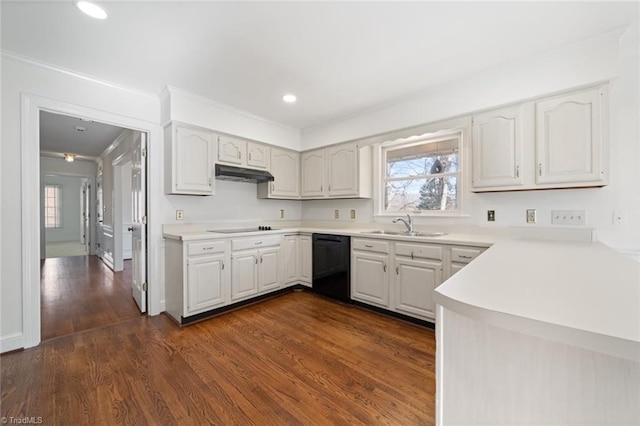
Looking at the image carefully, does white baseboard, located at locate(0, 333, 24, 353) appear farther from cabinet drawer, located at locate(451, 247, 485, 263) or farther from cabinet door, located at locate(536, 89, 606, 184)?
cabinet door, located at locate(536, 89, 606, 184)

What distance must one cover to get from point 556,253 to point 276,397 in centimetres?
188

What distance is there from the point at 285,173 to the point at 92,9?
262 cm

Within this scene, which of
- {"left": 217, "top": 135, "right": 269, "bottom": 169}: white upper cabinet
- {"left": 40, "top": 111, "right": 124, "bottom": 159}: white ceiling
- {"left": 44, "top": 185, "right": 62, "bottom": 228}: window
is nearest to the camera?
{"left": 217, "top": 135, "right": 269, "bottom": 169}: white upper cabinet

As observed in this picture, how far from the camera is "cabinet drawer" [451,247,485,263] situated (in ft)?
7.53

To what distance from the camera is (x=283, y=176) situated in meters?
4.00

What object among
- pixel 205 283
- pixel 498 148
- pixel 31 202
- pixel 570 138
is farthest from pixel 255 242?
pixel 570 138

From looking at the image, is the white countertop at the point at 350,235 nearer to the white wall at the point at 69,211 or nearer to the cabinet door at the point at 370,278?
the cabinet door at the point at 370,278

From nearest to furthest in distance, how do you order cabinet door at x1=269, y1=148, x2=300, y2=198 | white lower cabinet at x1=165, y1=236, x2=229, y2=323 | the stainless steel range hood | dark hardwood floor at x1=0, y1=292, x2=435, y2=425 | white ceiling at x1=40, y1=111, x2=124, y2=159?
1. dark hardwood floor at x1=0, y1=292, x2=435, y2=425
2. white lower cabinet at x1=165, y1=236, x2=229, y2=323
3. the stainless steel range hood
4. white ceiling at x1=40, y1=111, x2=124, y2=159
5. cabinet door at x1=269, y1=148, x2=300, y2=198

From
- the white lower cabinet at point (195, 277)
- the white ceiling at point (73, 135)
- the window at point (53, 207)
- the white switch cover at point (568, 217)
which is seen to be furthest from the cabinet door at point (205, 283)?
the window at point (53, 207)

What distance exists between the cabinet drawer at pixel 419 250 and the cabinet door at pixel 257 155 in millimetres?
2114

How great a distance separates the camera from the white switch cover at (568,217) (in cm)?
219

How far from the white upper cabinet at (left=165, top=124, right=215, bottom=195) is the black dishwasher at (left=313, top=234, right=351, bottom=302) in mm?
1515

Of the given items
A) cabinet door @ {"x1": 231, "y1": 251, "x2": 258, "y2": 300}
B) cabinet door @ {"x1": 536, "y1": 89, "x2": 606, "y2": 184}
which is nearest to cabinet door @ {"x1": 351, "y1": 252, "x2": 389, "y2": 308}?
cabinet door @ {"x1": 231, "y1": 251, "x2": 258, "y2": 300}

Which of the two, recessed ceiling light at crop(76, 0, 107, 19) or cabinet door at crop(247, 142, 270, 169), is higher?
recessed ceiling light at crop(76, 0, 107, 19)
